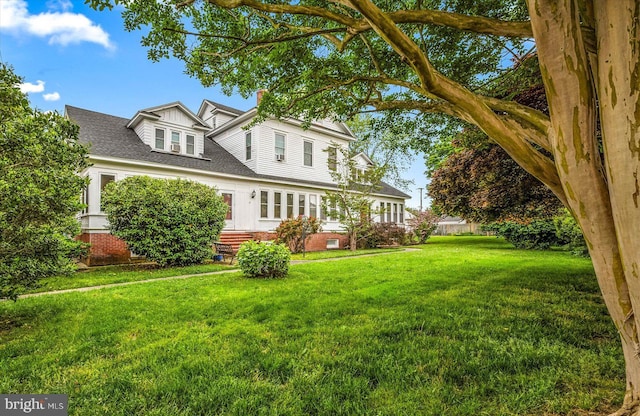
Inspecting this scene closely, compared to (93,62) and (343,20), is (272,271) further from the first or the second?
(93,62)

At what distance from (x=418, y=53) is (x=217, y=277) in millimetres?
7553

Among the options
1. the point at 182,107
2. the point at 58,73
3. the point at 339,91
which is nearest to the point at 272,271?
the point at 339,91

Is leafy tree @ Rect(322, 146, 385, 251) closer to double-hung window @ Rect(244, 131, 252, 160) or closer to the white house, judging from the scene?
the white house

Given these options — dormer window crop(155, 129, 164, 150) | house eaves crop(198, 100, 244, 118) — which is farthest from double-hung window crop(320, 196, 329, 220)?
dormer window crop(155, 129, 164, 150)

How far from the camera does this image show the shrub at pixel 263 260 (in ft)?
27.2

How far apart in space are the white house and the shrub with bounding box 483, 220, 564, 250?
10.3 meters

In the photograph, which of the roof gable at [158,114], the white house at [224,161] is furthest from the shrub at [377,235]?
the roof gable at [158,114]

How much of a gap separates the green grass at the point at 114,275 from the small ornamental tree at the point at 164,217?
0.61m

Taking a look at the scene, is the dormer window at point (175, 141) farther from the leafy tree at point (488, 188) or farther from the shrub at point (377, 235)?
the leafy tree at point (488, 188)

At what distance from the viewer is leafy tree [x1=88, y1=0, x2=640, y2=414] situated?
204 centimetres

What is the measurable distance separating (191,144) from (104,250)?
6.54 meters

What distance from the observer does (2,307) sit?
5.53 metres

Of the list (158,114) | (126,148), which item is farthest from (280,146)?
(126,148)

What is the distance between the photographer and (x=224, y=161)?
662 inches
